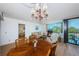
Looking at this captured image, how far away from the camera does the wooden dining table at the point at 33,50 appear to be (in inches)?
79.8

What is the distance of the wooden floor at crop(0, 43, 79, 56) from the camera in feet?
6.52

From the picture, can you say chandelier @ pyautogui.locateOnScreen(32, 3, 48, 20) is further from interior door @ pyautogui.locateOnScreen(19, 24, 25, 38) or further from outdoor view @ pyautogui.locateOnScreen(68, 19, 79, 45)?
outdoor view @ pyautogui.locateOnScreen(68, 19, 79, 45)

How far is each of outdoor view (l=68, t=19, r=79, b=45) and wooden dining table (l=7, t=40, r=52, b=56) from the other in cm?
42

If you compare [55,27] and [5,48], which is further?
[55,27]

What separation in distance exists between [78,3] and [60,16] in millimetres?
398

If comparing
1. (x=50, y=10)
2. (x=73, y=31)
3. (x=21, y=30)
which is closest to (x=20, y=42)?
(x=21, y=30)

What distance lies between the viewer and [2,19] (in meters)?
1.96

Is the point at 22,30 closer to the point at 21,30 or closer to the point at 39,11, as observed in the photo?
the point at 21,30

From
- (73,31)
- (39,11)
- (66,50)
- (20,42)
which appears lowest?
(66,50)

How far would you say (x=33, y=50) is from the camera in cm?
207

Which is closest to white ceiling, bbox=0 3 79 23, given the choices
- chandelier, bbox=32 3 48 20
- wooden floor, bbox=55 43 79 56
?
chandelier, bbox=32 3 48 20

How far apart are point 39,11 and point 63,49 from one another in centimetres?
86

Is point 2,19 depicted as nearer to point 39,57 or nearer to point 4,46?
point 4,46

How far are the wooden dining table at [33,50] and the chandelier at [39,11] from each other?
48 centimetres
